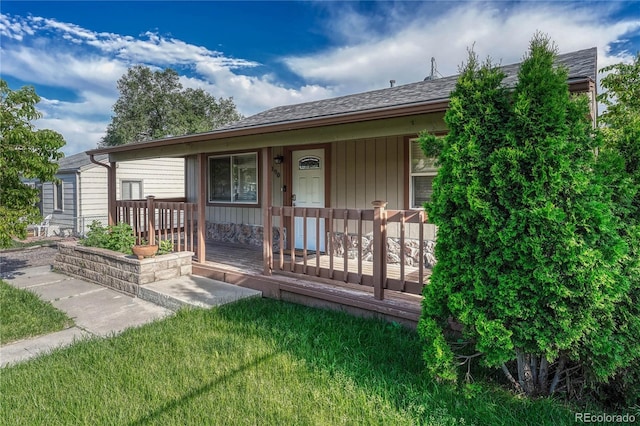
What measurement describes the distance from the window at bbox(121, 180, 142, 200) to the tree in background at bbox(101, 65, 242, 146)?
13257 millimetres

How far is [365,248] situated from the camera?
6.19m

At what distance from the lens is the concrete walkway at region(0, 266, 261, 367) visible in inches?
138

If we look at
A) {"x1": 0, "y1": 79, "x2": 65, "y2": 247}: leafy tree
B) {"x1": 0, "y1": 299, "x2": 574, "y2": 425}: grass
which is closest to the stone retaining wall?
{"x1": 0, "y1": 79, "x2": 65, "y2": 247}: leafy tree

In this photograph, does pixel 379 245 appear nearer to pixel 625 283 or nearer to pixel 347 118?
pixel 347 118

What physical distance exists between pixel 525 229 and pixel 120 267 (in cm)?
534

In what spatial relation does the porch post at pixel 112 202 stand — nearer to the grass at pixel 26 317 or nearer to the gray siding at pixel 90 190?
the grass at pixel 26 317

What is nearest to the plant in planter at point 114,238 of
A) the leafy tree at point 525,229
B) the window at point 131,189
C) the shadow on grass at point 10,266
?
the shadow on grass at point 10,266

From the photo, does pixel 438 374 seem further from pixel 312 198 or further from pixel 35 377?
pixel 312 198

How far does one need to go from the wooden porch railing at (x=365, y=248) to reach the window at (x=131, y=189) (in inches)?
350

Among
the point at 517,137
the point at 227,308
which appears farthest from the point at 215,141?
the point at 517,137

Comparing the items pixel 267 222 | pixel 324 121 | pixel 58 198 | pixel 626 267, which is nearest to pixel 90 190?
pixel 58 198

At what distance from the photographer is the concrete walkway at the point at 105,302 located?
3.51 metres

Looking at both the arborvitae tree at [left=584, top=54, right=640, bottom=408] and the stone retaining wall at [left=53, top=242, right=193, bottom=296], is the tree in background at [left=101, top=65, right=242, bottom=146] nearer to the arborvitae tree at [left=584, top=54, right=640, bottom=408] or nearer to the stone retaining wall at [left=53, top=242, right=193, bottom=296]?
the stone retaining wall at [left=53, top=242, right=193, bottom=296]

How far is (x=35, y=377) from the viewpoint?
272 centimetres
